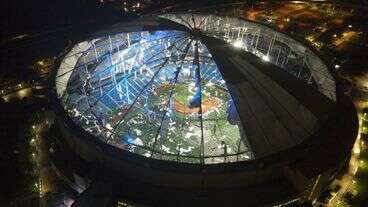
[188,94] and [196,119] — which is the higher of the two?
[188,94]

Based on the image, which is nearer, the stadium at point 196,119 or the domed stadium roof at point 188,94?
the stadium at point 196,119

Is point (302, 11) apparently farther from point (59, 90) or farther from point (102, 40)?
point (59, 90)

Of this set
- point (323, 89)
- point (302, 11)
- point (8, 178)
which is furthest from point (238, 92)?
point (302, 11)

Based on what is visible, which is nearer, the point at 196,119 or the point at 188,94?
the point at 196,119

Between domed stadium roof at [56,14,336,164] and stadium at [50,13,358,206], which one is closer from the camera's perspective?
stadium at [50,13,358,206]
